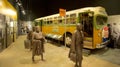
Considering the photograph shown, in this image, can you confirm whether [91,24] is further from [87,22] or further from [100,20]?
[100,20]

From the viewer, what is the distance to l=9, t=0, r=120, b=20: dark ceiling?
10845 millimetres

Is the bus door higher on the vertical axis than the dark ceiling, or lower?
lower

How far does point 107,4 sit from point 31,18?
23.0m

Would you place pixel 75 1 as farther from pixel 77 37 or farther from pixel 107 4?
pixel 77 37

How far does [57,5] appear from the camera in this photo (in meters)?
23.0

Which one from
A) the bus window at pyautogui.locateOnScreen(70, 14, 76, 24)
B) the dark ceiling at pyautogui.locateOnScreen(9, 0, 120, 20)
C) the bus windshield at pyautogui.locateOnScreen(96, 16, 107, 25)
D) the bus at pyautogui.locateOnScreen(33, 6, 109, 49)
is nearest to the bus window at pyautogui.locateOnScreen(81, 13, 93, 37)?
the bus at pyautogui.locateOnScreen(33, 6, 109, 49)

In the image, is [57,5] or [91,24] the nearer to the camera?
[91,24]

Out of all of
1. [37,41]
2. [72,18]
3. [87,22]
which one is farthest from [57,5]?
[37,41]

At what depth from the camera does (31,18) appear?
104 feet

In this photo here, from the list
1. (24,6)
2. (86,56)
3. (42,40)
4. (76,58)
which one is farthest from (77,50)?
(24,6)

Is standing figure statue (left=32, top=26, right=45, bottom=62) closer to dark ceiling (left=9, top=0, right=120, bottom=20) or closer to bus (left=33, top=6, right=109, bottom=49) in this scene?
bus (left=33, top=6, right=109, bottom=49)

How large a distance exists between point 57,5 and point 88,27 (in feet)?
50.4

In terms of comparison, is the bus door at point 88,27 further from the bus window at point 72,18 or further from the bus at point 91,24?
the bus window at point 72,18

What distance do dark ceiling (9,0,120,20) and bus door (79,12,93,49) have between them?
343 cm
